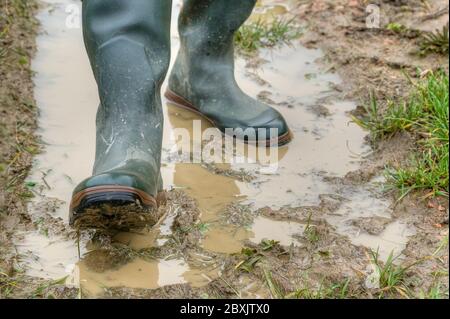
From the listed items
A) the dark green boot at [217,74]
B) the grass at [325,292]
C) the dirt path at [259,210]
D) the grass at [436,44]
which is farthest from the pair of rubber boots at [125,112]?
the grass at [436,44]

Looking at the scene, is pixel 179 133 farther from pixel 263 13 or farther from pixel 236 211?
pixel 263 13

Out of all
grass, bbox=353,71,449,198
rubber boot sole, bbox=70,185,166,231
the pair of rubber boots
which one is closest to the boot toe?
grass, bbox=353,71,449,198

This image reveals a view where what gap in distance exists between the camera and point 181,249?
87.3 inches

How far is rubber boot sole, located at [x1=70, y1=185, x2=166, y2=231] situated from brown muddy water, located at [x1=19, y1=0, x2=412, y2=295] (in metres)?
0.17

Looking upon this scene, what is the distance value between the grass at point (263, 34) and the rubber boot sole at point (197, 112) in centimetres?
55

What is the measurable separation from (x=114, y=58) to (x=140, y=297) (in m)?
0.65

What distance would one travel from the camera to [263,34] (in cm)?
355

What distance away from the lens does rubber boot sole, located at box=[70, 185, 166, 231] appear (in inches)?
74.6

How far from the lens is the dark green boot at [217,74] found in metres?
2.75

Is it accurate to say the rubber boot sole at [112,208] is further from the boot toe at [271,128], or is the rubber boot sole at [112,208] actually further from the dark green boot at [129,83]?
the boot toe at [271,128]

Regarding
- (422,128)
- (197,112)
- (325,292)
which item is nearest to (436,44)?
(422,128)

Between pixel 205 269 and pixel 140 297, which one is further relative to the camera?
pixel 205 269
